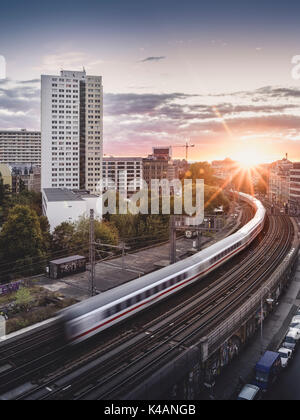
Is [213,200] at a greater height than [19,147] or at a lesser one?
lesser

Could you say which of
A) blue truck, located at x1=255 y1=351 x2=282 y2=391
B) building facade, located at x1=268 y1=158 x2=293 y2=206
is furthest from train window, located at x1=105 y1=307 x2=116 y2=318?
building facade, located at x1=268 y1=158 x2=293 y2=206

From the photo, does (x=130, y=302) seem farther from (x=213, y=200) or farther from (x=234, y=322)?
(x=213, y=200)

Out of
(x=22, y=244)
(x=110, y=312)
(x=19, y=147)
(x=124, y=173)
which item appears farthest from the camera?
(x=19, y=147)

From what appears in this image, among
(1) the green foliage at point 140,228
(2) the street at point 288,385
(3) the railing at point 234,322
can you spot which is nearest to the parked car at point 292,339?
(2) the street at point 288,385

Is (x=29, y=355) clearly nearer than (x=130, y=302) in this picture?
Yes

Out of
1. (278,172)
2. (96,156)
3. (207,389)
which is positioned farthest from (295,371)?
(278,172)

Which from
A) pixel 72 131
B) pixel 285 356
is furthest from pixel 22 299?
pixel 72 131

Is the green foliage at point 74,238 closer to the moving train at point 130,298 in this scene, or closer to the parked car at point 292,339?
the moving train at point 130,298

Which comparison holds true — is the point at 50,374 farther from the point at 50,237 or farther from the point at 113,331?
the point at 50,237
